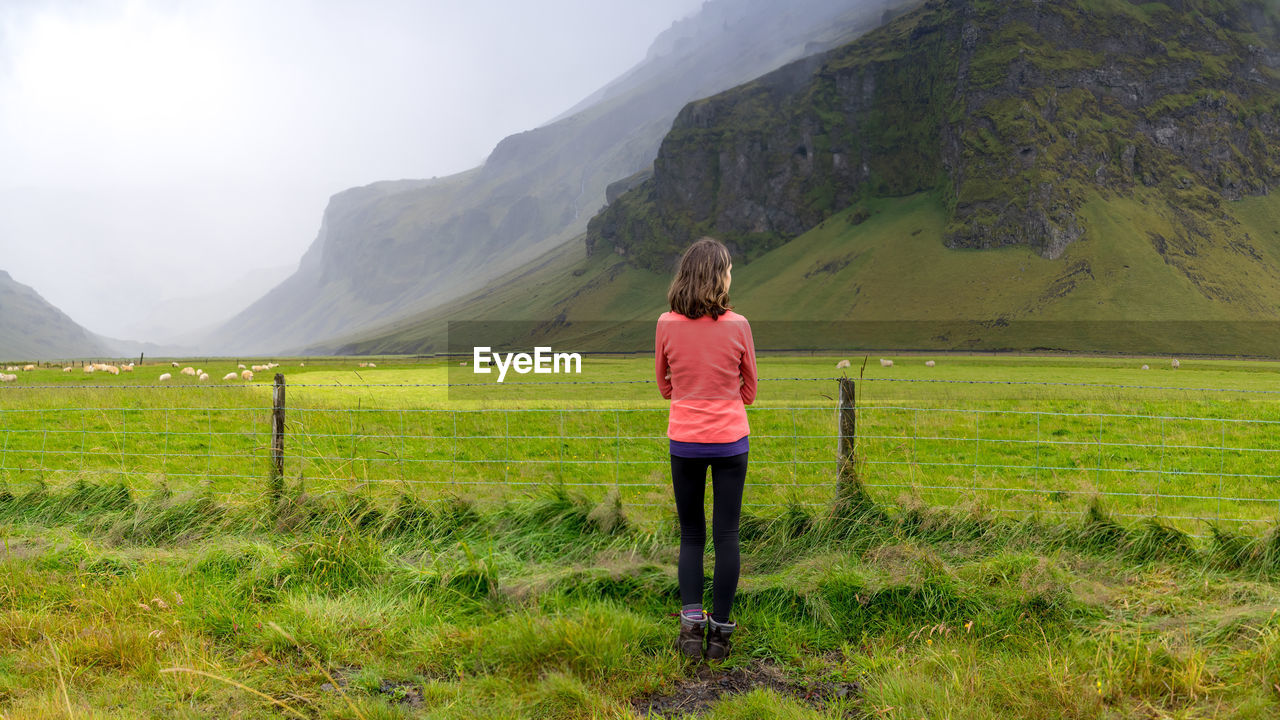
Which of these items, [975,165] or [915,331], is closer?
[915,331]

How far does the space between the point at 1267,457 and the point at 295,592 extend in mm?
16477

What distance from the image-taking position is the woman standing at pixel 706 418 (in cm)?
443

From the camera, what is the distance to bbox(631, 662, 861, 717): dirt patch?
4.06m

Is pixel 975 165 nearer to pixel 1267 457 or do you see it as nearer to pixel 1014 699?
pixel 1267 457

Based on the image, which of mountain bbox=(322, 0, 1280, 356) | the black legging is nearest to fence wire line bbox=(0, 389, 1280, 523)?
the black legging

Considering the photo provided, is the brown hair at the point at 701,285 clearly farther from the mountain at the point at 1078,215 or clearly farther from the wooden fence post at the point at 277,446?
the mountain at the point at 1078,215

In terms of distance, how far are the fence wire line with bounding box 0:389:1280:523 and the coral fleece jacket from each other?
95.1 inches

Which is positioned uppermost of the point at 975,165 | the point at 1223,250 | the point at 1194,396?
the point at 975,165

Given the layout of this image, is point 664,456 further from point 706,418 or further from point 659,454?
point 706,418

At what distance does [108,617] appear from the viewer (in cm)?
499

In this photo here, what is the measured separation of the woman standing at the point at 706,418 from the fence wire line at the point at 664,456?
2313mm

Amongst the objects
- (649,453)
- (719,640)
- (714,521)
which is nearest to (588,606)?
(719,640)

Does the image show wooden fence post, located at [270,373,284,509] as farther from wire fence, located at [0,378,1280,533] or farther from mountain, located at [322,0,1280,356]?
mountain, located at [322,0,1280,356]

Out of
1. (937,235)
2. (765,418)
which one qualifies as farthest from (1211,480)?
(937,235)
